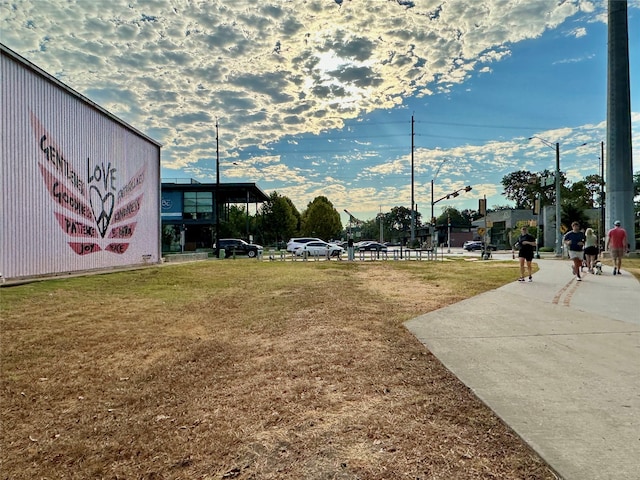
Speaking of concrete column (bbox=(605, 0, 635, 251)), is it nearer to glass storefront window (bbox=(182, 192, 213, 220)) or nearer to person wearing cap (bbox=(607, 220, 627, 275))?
person wearing cap (bbox=(607, 220, 627, 275))

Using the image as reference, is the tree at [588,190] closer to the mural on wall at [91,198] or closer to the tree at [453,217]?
the tree at [453,217]

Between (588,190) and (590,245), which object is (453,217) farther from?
(590,245)

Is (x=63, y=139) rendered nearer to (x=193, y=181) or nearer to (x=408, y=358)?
(x=408, y=358)

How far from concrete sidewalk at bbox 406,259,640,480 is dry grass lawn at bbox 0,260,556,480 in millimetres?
229

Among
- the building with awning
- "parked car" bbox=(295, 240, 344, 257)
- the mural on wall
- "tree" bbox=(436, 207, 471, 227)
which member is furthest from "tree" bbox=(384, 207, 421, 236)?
the mural on wall

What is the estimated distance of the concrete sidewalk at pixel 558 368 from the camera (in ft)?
8.61

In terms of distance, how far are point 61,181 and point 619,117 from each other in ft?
111

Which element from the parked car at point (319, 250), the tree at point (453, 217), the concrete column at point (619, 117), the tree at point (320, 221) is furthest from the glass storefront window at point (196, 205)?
the tree at point (453, 217)

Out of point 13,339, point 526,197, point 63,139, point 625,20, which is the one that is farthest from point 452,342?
point 526,197

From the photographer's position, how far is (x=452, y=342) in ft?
17.3

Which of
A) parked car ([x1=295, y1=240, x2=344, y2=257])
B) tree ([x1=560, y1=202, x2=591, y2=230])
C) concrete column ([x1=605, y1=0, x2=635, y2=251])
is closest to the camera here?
concrete column ([x1=605, y1=0, x2=635, y2=251])

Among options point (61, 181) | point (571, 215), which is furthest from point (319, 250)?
point (571, 215)

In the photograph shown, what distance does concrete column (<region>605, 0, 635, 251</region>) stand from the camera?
90.4ft

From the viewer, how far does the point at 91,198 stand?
1820 cm
